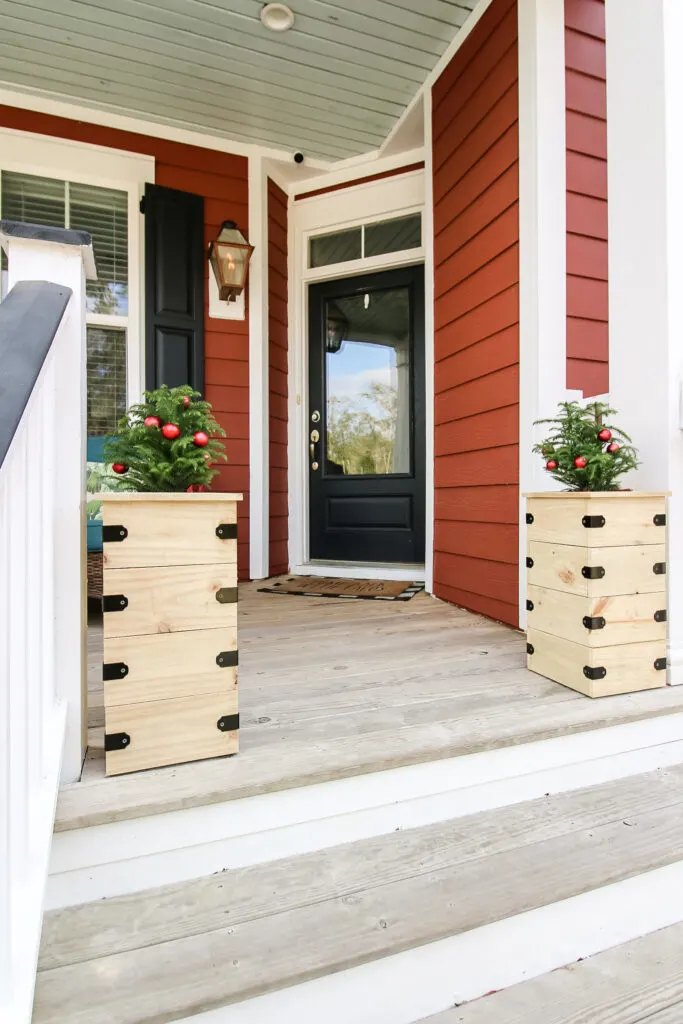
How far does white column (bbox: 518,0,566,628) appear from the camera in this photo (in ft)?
7.12

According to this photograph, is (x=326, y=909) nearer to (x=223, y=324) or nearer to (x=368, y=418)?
(x=368, y=418)

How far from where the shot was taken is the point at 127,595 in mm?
1104

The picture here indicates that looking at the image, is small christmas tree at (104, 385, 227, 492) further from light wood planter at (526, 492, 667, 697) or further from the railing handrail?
light wood planter at (526, 492, 667, 697)

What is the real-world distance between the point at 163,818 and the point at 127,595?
1.33 ft

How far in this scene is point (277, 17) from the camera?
8.30ft

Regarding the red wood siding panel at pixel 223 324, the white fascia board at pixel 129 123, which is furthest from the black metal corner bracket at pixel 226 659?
the white fascia board at pixel 129 123

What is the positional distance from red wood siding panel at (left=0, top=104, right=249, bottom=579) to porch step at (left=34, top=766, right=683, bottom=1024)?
8.35ft

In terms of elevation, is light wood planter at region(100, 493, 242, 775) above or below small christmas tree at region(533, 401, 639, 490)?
below

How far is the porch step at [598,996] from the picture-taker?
0.88 meters

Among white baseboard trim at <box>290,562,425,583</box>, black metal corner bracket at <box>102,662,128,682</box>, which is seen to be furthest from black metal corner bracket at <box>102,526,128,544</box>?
white baseboard trim at <box>290,562,425,583</box>

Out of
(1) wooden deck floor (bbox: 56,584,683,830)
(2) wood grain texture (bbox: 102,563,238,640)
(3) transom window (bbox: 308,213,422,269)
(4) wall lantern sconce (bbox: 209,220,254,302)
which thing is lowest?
(1) wooden deck floor (bbox: 56,584,683,830)

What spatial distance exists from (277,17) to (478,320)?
1614mm

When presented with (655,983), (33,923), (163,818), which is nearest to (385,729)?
(163,818)

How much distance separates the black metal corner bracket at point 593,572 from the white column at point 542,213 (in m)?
0.76
